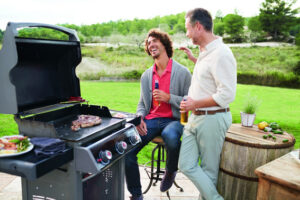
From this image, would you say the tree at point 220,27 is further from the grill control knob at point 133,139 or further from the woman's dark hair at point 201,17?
the grill control knob at point 133,139

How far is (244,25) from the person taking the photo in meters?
8.61

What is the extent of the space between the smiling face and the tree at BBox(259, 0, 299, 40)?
22.2 feet

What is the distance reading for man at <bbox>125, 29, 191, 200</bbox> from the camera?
246cm

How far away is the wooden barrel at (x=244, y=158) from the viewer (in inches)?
81.9

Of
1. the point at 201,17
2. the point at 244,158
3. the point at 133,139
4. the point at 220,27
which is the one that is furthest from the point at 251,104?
the point at 220,27

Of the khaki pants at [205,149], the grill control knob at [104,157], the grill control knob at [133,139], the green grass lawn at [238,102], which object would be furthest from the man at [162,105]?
the green grass lawn at [238,102]

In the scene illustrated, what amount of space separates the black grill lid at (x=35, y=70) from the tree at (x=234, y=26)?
7.24 meters

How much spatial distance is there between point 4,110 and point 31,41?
0.48 m

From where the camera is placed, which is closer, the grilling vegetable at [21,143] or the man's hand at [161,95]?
the grilling vegetable at [21,143]

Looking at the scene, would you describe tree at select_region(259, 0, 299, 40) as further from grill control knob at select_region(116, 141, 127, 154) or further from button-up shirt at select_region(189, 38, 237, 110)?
grill control knob at select_region(116, 141, 127, 154)

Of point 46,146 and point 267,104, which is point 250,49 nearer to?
point 267,104

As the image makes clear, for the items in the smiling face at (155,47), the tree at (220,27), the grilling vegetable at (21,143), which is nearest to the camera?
the grilling vegetable at (21,143)

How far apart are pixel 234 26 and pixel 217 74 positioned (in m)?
7.34

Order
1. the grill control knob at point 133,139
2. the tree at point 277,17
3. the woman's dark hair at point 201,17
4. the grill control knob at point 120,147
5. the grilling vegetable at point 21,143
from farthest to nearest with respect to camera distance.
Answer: the tree at point 277,17
the woman's dark hair at point 201,17
the grill control knob at point 133,139
the grill control knob at point 120,147
the grilling vegetable at point 21,143
